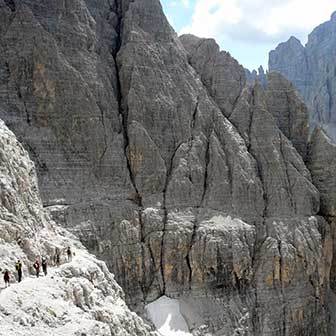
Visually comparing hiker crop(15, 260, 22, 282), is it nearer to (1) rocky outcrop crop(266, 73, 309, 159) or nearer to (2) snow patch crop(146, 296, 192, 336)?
(2) snow patch crop(146, 296, 192, 336)

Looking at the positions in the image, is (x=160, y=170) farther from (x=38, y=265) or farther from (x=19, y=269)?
(x=19, y=269)

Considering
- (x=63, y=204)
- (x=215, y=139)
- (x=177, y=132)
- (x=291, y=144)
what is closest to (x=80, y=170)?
(x=63, y=204)

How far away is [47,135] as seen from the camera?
149 feet

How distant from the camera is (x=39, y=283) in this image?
25.1 meters

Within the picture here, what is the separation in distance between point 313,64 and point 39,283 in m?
133

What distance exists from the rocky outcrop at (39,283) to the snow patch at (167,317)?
30.8ft

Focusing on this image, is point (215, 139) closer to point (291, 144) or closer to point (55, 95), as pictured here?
point (291, 144)

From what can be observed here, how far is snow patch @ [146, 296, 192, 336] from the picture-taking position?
42844 millimetres

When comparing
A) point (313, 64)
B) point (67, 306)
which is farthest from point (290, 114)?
point (313, 64)

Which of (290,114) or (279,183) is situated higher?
(290,114)

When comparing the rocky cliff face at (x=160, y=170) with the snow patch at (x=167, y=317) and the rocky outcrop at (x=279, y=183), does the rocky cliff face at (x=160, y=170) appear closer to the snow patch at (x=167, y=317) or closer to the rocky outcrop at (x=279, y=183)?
the rocky outcrop at (x=279, y=183)

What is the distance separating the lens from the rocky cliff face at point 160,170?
147ft

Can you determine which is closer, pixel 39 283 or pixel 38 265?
pixel 39 283

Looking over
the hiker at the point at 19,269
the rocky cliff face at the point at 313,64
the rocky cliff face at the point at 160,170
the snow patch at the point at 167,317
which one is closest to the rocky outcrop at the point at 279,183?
the rocky cliff face at the point at 160,170
